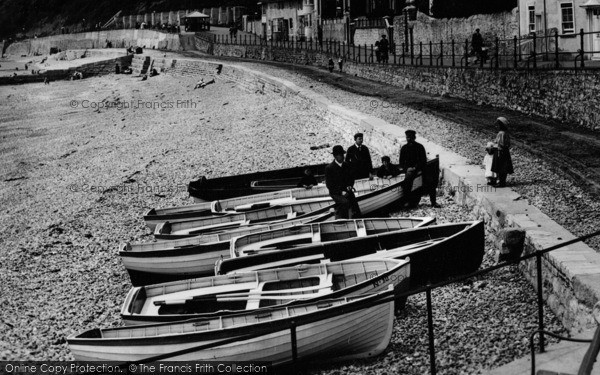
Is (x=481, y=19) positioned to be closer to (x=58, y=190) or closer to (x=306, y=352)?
(x=58, y=190)

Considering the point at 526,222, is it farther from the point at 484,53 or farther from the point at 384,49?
the point at 384,49

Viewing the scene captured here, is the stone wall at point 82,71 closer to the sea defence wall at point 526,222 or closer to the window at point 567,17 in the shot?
the sea defence wall at point 526,222

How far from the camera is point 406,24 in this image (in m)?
45.5

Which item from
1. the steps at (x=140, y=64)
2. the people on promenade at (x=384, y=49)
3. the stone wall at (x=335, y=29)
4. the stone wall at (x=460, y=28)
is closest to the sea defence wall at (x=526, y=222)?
the stone wall at (x=460, y=28)

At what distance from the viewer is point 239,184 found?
21.7 meters

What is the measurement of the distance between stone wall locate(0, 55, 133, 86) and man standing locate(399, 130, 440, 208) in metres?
75.3

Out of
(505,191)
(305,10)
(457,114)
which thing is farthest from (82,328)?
(305,10)

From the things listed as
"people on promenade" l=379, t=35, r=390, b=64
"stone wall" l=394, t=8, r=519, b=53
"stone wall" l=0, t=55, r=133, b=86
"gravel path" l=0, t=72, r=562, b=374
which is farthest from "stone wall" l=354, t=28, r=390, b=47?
"stone wall" l=0, t=55, r=133, b=86

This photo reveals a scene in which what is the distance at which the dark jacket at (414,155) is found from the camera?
18.0 meters

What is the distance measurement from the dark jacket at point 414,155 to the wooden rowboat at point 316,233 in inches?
98.9

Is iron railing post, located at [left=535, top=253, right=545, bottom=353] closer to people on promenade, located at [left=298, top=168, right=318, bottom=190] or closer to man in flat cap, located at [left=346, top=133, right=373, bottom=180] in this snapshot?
man in flat cap, located at [left=346, top=133, right=373, bottom=180]

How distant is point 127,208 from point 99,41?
108 metres

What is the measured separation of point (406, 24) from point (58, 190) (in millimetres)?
23303

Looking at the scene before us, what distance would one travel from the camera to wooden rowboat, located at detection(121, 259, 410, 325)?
12.4m
